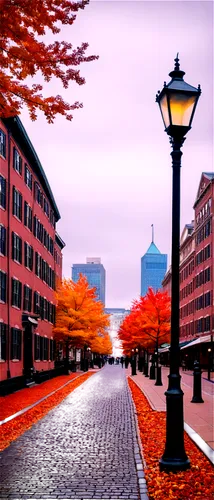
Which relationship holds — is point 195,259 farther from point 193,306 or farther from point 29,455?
point 29,455

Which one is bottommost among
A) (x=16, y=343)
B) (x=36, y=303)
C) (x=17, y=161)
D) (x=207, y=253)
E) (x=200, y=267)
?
(x=16, y=343)

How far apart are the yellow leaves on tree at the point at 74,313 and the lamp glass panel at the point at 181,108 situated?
43.4 metres

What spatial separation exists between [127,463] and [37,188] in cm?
3337

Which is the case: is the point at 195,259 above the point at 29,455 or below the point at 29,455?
above

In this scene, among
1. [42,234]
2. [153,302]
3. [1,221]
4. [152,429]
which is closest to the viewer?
[152,429]

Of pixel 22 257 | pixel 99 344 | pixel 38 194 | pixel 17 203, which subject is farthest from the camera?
pixel 99 344

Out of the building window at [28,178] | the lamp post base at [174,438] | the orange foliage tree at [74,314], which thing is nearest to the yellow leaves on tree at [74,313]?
the orange foliage tree at [74,314]

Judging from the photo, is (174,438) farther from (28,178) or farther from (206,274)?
(206,274)

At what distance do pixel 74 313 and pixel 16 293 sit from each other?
20211mm

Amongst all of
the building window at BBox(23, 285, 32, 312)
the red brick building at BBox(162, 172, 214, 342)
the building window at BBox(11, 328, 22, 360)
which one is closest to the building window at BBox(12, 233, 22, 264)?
the building window at BBox(23, 285, 32, 312)

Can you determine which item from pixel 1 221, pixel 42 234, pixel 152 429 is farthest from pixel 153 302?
pixel 152 429

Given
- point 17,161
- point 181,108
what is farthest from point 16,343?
point 181,108

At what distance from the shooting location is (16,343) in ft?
111

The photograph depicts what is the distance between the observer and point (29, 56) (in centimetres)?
916
